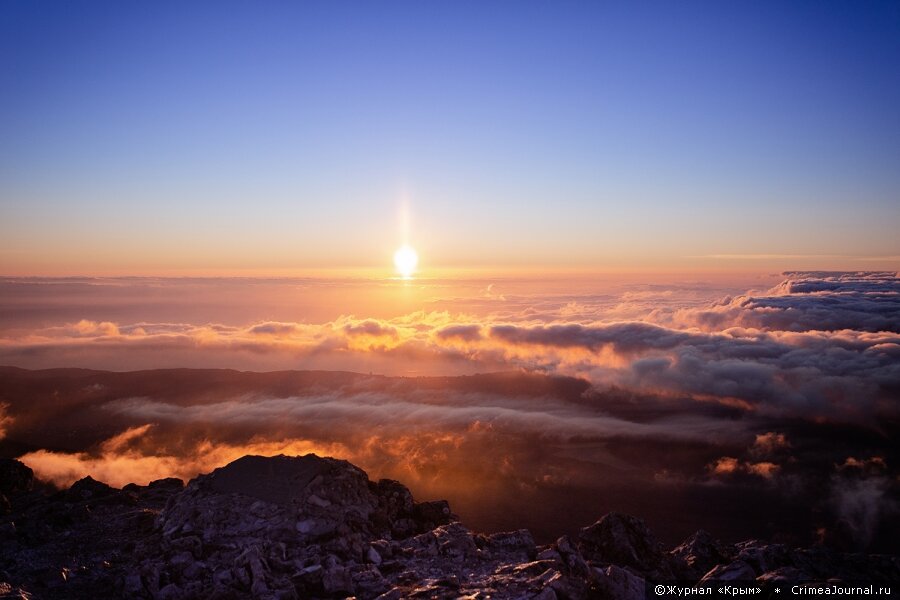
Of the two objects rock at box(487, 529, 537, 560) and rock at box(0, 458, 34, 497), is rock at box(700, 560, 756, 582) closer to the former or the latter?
rock at box(487, 529, 537, 560)

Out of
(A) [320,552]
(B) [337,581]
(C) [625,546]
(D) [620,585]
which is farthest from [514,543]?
(B) [337,581]

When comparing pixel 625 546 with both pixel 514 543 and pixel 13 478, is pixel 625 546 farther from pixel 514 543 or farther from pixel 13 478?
pixel 13 478

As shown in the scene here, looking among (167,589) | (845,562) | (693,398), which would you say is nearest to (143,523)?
(167,589)

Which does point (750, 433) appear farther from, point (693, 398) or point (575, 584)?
point (575, 584)

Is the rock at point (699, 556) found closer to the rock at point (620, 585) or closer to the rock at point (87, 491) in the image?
the rock at point (620, 585)

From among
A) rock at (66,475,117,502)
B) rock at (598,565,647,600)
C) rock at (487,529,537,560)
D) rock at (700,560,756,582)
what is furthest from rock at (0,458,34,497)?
rock at (700,560,756,582)

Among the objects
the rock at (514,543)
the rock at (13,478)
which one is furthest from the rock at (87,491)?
the rock at (514,543)
